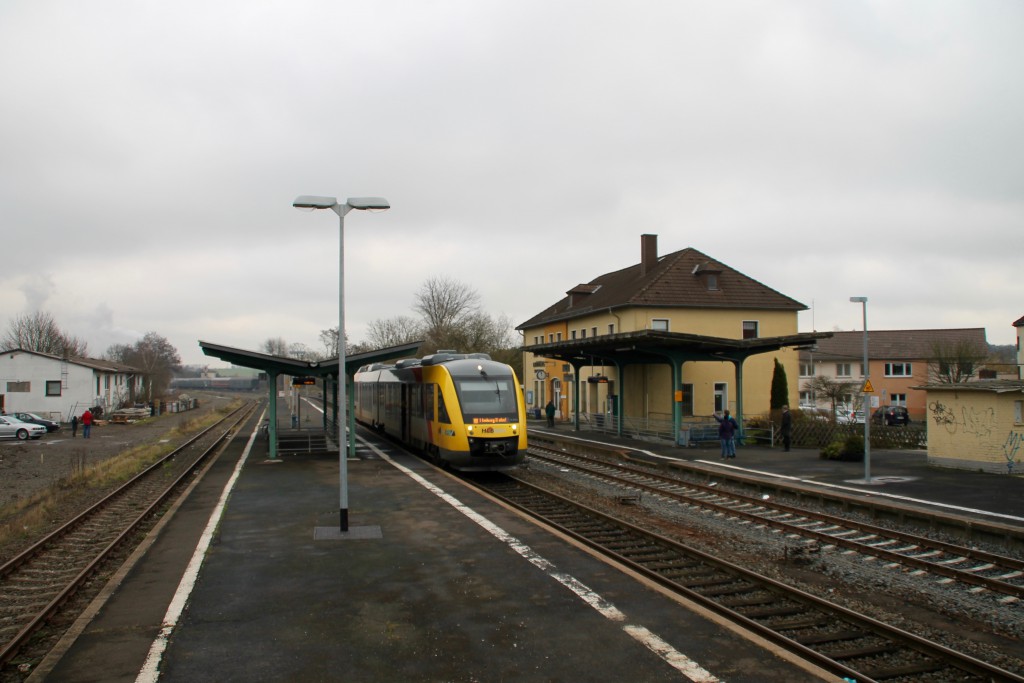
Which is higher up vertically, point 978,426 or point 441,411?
point 441,411

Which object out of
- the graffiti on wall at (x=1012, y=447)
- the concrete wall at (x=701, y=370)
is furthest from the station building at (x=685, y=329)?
the graffiti on wall at (x=1012, y=447)

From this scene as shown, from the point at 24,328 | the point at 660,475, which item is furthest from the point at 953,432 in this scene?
the point at 24,328

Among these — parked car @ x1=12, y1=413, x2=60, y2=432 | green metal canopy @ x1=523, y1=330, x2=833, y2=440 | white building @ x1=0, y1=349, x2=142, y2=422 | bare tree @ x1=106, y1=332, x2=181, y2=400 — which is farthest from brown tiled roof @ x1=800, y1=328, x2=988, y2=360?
bare tree @ x1=106, y1=332, x2=181, y2=400

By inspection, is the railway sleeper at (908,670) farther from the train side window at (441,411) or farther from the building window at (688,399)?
the building window at (688,399)

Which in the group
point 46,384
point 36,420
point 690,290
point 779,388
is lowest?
point 36,420

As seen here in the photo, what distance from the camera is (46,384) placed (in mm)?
48062

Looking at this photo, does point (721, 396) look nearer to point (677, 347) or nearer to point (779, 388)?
Answer: point (779, 388)

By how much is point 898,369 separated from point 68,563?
5504 cm

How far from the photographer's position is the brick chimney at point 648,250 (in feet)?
139

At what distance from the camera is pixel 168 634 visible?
6.74 metres

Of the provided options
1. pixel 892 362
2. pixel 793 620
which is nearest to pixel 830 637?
pixel 793 620

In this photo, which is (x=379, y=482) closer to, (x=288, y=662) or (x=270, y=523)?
(x=270, y=523)

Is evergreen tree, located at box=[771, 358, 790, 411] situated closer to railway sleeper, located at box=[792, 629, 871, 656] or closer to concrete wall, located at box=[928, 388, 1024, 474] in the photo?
concrete wall, located at box=[928, 388, 1024, 474]

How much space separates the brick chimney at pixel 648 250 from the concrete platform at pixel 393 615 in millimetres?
31950
